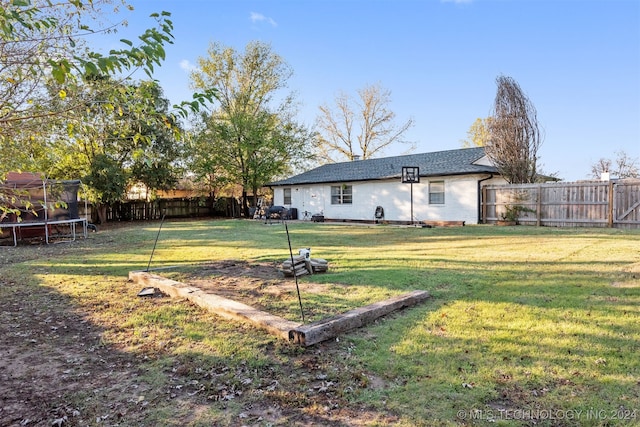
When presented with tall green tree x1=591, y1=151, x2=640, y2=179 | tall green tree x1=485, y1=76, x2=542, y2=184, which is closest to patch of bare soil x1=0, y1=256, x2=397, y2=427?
tall green tree x1=485, y1=76, x2=542, y2=184

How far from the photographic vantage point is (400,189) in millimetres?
17734

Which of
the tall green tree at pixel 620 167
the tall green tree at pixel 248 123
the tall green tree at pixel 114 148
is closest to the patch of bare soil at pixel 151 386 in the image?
Result: the tall green tree at pixel 114 148

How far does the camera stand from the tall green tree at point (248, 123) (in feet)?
80.7

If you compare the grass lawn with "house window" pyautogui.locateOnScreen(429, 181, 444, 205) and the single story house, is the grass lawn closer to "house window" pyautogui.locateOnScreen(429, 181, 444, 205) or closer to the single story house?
the single story house

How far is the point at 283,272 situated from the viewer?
6074mm

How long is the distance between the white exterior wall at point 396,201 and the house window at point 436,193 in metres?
0.14

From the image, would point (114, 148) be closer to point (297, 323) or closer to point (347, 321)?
point (297, 323)

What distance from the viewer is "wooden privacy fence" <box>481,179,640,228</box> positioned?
12586 millimetres

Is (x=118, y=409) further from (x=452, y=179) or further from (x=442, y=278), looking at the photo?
(x=452, y=179)

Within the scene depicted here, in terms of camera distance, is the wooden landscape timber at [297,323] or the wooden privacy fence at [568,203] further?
the wooden privacy fence at [568,203]

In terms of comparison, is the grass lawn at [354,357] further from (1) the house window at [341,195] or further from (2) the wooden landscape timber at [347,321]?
(1) the house window at [341,195]

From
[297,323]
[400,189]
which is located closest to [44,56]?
[297,323]

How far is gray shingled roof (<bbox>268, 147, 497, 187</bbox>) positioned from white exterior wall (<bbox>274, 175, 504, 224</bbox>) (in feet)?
1.29

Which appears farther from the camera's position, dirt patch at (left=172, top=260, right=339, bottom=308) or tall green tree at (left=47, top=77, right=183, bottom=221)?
dirt patch at (left=172, top=260, right=339, bottom=308)
